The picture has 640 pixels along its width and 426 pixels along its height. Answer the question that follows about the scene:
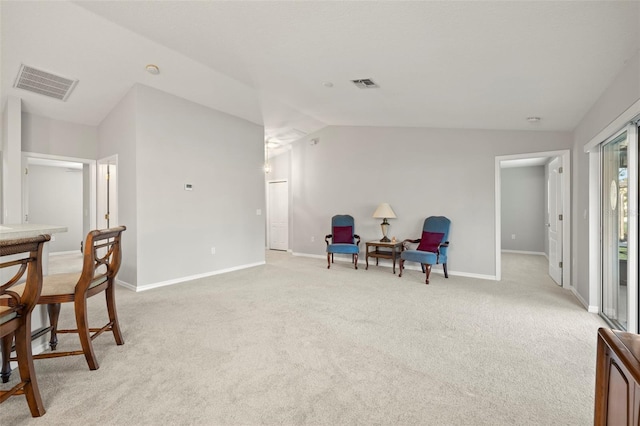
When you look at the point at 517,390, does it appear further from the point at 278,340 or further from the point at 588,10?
the point at 588,10

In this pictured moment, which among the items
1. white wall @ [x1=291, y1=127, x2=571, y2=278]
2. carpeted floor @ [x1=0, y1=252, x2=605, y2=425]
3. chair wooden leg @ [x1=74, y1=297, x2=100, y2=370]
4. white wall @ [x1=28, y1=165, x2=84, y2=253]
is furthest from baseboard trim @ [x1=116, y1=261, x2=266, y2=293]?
white wall @ [x1=28, y1=165, x2=84, y2=253]

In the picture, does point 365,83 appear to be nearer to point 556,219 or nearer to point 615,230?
point 615,230

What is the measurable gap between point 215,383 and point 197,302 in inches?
78.5

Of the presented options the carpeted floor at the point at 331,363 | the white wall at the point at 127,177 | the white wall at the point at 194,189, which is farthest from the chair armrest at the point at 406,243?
the white wall at the point at 127,177

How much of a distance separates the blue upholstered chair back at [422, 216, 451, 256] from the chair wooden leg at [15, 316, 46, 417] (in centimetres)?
497

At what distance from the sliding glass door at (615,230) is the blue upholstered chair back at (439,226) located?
2129mm

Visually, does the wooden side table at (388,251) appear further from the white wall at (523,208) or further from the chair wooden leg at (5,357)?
the chair wooden leg at (5,357)

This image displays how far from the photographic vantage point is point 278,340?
2764 millimetres

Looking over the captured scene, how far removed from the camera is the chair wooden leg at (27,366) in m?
1.68

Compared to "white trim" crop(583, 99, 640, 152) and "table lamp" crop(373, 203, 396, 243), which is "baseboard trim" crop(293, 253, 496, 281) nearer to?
"table lamp" crop(373, 203, 396, 243)

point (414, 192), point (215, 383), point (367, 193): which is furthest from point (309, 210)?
point (215, 383)

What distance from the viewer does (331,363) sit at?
7.72 feet

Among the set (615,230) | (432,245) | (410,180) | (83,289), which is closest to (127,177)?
(83,289)

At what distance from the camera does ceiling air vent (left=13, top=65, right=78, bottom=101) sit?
4.06 meters
